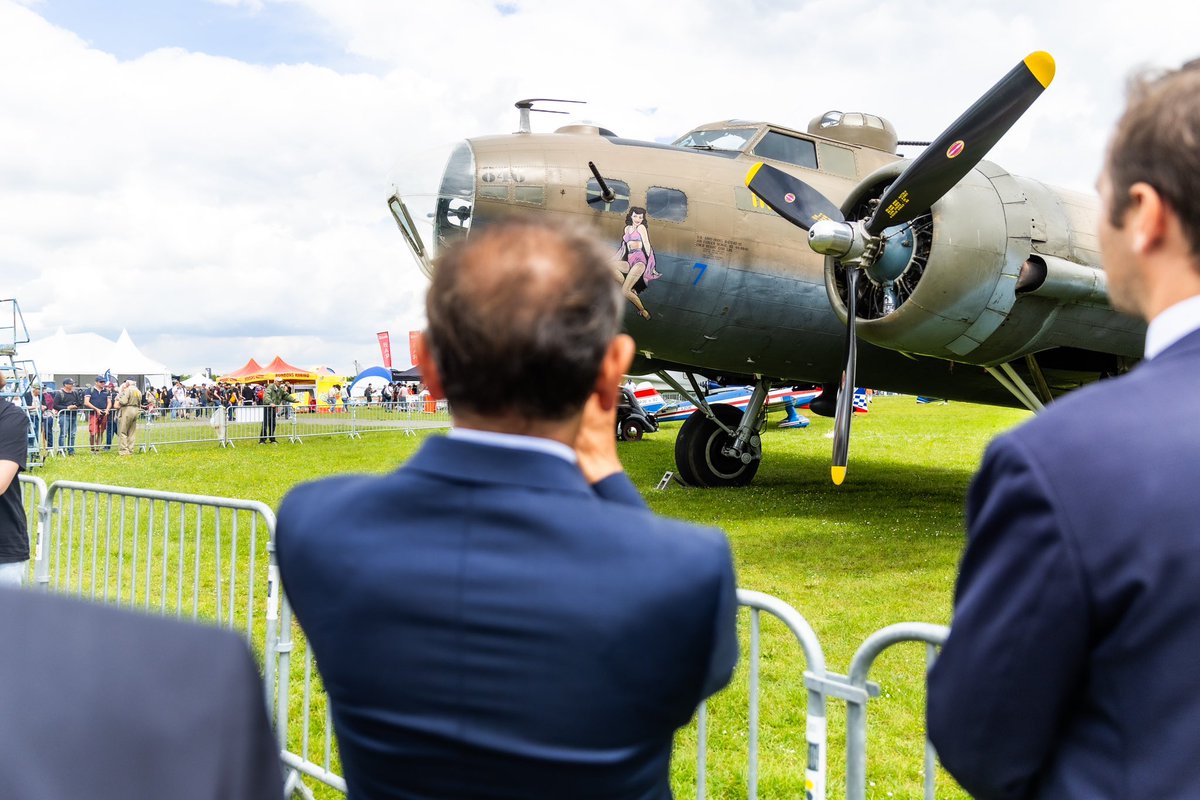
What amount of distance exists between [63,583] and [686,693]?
5.84 meters

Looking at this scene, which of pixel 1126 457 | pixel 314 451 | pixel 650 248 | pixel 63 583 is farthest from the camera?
pixel 314 451

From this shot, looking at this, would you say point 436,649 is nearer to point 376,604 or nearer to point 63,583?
point 376,604

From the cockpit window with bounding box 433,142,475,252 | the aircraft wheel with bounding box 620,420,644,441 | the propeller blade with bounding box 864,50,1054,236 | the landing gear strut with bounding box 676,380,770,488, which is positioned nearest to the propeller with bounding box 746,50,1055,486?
the propeller blade with bounding box 864,50,1054,236

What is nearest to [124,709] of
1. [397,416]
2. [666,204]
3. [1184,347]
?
[1184,347]

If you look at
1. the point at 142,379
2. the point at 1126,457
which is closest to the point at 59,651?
the point at 1126,457

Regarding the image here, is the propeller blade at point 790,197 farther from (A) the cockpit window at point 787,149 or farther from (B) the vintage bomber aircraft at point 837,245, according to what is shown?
(A) the cockpit window at point 787,149

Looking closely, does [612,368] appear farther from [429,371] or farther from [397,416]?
[397,416]

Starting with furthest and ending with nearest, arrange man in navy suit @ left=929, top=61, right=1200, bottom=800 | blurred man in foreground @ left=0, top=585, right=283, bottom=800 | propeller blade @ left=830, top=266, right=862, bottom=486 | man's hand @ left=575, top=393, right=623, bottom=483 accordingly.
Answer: propeller blade @ left=830, top=266, right=862, bottom=486 < man's hand @ left=575, top=393, right=623, bottom=483 < man in navy suit @ left=929, top=61, right=1200, bottom=800 < blurred man in foreground @ left=0, top=585, right=283, bottom=800

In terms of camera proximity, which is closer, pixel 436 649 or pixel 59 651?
pixel 59 651

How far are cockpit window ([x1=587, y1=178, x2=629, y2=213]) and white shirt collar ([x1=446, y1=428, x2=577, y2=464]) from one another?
820 cm

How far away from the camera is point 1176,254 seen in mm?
1269

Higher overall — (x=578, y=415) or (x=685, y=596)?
(x=578, y=415)

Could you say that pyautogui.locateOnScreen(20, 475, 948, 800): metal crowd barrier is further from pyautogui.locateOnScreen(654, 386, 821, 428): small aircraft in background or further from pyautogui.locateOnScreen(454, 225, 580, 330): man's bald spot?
pyautogui.locateOnScreen(654, 386, 821, 428): small aircraft in background

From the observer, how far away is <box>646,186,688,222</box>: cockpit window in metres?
9.51
